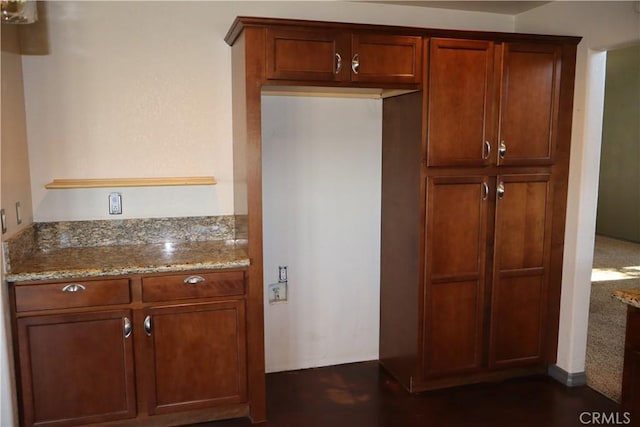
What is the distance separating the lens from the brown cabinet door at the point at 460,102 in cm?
286

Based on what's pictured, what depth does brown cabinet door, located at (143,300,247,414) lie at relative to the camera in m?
2.62

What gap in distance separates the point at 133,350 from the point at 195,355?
0.99 ft

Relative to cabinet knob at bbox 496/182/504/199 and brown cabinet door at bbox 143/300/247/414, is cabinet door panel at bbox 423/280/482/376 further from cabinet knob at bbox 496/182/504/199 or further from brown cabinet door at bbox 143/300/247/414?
brown cabinet door at bbox 143/300/247/414

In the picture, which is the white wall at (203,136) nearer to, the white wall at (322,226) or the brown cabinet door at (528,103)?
the white wall at (322,226)

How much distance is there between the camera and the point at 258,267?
2695 millimetres

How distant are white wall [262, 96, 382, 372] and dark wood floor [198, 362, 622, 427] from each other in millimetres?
239

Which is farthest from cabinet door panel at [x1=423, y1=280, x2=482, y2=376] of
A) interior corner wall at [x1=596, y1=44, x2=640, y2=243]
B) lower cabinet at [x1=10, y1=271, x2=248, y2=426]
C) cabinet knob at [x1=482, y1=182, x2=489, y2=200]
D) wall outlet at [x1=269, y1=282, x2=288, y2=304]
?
interior corner wall at [x1=596, y1=44, x2=640, y2=243]

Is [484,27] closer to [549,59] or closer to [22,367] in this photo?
[549,59]

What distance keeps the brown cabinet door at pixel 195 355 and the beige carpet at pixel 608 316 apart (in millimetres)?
2153

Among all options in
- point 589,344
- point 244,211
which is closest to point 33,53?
point 244,211

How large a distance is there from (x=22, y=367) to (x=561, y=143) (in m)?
3.11

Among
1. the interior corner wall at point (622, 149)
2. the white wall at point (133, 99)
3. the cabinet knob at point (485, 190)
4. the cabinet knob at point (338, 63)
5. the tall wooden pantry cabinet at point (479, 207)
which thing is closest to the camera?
the cabinet knob at point (338, 63)

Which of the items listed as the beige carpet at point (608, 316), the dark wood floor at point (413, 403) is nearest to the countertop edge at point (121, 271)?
the dark wood floor at point (413, 403)

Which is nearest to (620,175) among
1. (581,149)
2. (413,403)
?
(581,149)
